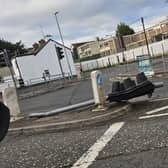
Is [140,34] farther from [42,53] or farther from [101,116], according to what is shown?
[101,116]

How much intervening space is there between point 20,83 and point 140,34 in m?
50.6

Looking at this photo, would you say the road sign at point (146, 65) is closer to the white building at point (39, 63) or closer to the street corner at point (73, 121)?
the street corner at point (73, 121)

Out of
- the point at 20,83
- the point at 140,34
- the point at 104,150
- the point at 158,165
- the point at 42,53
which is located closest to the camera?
the point at 158,165

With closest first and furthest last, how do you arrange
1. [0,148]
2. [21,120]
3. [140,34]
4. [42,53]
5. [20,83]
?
[0,148] < [21,120] < [20,83] < [42,53] < [140,34]

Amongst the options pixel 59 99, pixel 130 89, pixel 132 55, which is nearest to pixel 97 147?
pixel 130 89

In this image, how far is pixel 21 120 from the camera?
11.8 meters

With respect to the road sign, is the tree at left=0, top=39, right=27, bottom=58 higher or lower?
higher

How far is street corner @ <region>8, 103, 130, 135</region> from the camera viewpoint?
946cm

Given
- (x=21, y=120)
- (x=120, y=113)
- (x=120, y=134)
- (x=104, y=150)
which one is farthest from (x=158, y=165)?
(x=21, y=120)

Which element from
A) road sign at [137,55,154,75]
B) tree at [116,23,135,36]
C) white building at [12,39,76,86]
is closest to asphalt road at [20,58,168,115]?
road sign at [137,55,154,75]

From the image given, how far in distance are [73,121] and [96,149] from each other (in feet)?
9.60

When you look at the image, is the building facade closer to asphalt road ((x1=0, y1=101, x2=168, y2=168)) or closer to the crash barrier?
the crash barrier

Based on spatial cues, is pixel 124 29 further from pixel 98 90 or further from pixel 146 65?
pixel 98 90

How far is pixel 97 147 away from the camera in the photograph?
270 inches
